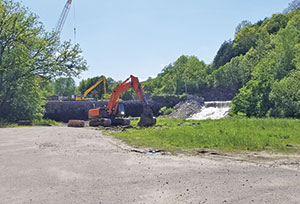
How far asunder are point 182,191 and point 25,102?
3677 centimetres

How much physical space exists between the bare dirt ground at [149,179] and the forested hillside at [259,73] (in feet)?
85.5

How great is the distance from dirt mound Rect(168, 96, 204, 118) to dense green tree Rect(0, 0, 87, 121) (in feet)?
68.1

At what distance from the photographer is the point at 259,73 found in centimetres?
4053

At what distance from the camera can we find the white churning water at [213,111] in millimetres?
46438

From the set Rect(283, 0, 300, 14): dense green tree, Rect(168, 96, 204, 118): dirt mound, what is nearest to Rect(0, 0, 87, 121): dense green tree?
Rect(168, 96, 204, 118): dirt mound

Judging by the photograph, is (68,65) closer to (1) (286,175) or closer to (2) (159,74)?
(1) (286,175)

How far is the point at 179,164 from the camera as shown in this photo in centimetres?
936

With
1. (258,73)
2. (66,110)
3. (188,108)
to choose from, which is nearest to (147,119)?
(258,73)

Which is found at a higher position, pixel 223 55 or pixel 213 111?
pixel 223 55

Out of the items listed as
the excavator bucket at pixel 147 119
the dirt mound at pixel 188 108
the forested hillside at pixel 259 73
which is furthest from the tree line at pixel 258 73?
the excavator bucket at pixel 147 119

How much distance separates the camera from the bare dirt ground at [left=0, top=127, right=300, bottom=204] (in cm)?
619

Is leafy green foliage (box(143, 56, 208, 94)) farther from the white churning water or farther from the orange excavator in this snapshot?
the orange excavator

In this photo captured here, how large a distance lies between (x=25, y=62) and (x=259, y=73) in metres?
32.1

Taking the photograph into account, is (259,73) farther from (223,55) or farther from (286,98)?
(223,55)
